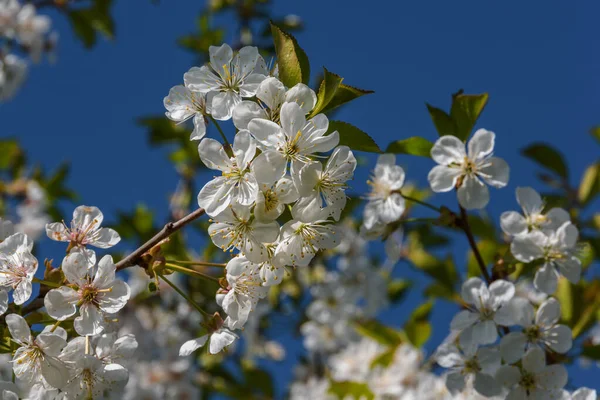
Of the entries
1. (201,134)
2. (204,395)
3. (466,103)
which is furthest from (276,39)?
(204,395)

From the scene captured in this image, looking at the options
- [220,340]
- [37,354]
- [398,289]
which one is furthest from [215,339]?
[398,289]

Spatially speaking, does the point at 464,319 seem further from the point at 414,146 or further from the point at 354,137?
the point at 354,137

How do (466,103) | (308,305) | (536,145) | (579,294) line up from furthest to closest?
(308,305) → (536,145) → (579,294) → (466,103)

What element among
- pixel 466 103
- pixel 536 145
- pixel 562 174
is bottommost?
pixel 562 174

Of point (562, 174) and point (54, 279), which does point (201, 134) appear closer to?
point (54, 279)

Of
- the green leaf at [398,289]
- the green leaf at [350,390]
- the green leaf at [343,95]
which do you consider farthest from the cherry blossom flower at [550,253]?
the green leaf at [398,289]

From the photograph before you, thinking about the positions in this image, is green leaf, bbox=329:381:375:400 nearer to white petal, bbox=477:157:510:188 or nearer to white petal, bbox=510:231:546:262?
white petal, bbox=510:231:546:262

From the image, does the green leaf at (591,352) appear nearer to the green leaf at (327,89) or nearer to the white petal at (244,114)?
the green leaf at (327,89)
